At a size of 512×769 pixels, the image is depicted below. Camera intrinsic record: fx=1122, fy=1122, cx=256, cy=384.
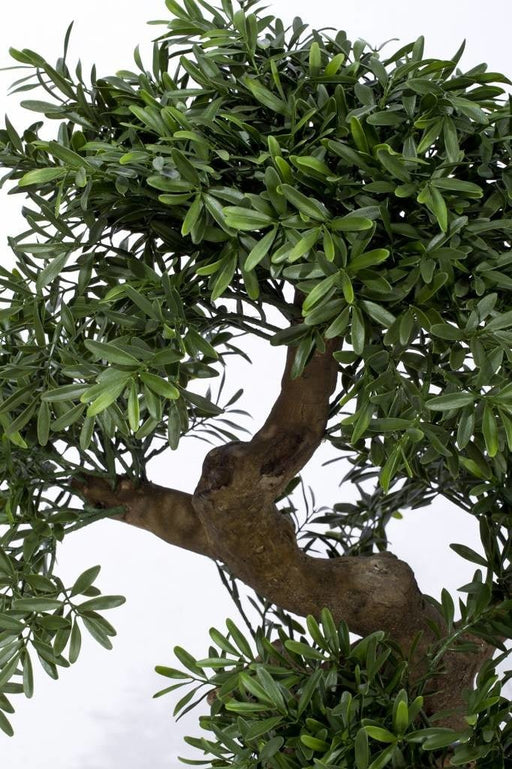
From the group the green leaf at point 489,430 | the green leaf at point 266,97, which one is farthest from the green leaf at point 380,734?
the green leaf at point 266,97

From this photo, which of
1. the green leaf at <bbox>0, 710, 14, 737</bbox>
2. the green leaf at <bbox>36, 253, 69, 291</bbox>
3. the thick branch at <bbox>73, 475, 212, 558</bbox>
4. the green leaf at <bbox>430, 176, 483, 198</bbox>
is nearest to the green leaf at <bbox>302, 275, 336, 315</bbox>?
the green leaf at <bbox>430, 176, 483, 198</bbox>

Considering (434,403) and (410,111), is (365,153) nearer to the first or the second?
(410,111)

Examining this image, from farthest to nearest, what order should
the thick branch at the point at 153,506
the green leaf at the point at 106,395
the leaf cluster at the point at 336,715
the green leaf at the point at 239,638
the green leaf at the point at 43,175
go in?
the thick branch at the point at 153,506, the green leaf at the point at 239,638, the leaf cluster at the point at 336,715, the green leaf at the point at 43,175, the green leaf at the point at 106,395

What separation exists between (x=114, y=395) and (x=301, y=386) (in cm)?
A: 48

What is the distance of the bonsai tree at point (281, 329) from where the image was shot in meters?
1.19

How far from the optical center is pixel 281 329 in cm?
138

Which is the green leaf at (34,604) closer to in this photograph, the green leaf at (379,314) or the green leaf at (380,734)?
the green leaf at (380,734)

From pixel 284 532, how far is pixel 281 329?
13.6 inches

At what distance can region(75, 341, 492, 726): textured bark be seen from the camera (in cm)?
155

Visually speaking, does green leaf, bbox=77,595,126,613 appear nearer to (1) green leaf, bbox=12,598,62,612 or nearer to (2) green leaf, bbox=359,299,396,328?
(1) green leaf, bbox=12,598,62,612

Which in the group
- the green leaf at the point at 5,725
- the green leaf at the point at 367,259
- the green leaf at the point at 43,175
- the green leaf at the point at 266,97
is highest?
the green leaf at the point at 266,97

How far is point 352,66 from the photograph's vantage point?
52.0 inches

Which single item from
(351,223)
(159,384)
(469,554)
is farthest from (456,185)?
(469,554)

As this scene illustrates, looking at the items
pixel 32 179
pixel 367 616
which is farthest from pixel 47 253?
pixel 367 616
